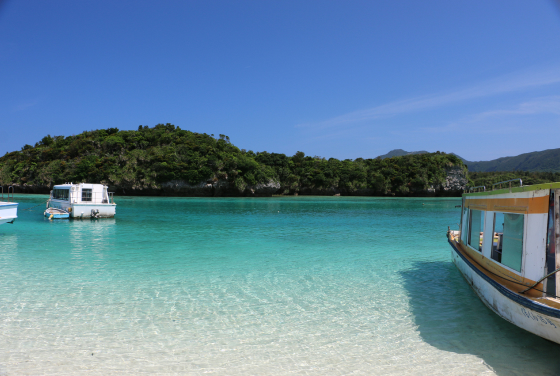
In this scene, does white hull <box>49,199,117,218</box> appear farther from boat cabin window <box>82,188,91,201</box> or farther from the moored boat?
the moored boat

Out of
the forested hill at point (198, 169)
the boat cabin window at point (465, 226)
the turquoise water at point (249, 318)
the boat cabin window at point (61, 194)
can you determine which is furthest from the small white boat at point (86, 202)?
the forested hill at point (198, 169)

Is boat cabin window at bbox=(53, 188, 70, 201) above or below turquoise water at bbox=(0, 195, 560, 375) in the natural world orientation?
above

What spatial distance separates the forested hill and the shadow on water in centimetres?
7390

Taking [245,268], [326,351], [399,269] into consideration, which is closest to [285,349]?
[326,351]

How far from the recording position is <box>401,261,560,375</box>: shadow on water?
15.4ft

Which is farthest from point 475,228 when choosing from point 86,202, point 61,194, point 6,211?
point 61,194

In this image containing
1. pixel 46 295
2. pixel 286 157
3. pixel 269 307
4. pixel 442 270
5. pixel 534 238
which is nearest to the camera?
pixel 534 238

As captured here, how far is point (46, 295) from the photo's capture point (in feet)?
23.7

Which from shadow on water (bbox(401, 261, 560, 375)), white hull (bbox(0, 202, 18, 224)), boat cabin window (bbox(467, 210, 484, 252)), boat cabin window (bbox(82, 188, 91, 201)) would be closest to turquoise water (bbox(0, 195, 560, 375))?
shadow on water (bbox(401, 261, 560, 375))

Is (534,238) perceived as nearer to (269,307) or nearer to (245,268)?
(269,307)

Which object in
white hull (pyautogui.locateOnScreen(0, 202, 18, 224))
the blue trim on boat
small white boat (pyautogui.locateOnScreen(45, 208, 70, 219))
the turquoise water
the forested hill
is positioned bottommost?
small white boat (pyautogui.locateOnScreen(45, 208, 70, 219))

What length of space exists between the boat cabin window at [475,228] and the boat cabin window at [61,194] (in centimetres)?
2615

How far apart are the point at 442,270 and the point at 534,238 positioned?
5.40 m

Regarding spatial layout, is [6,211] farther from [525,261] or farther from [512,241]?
[525,261]
